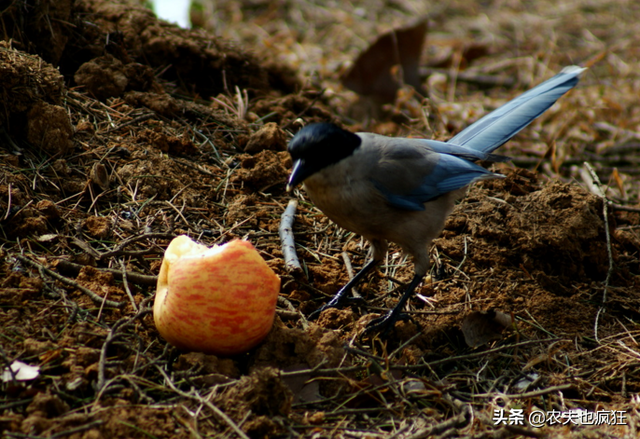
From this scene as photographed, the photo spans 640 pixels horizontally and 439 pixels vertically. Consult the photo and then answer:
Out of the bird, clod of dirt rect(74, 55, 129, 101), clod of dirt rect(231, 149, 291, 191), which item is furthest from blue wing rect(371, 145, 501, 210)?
clod of dirt rect(74, 55, 129, 101)

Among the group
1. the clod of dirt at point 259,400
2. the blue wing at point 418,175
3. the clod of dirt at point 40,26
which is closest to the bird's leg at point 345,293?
the blue wing at point 418,175

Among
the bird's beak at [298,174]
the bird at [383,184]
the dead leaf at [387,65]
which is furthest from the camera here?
the dead leaf at [387,65]

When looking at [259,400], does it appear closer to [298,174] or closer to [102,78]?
[298,174]

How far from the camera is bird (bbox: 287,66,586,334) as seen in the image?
3363mm

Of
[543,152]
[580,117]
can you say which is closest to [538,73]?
[580,117]

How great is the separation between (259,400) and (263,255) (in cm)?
149

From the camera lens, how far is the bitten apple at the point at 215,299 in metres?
2.66

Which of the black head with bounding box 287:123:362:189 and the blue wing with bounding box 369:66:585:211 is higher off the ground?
the black head with bounding box 287:123:362:189

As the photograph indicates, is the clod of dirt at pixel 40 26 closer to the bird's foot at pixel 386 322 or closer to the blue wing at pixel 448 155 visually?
the blue wing at pixel 448 155

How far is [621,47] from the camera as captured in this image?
27.9 feet

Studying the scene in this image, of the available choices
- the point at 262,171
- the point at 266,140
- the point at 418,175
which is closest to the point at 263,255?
the point at 262,171

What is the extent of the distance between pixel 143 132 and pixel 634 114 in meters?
5.48

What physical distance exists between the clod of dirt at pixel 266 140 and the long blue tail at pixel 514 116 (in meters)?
1.37

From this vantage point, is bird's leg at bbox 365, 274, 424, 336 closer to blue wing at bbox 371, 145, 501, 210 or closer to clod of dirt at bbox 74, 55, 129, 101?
blue wing at bbox 371, 145, 501, 210
